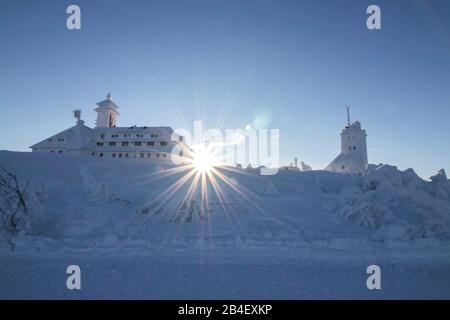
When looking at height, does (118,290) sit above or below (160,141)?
below

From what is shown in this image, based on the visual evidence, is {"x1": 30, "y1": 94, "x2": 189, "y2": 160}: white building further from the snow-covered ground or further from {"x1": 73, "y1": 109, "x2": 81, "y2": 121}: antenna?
the snow-covered ground

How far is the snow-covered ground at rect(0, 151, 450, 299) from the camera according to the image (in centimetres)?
889

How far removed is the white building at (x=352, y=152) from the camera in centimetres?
5428

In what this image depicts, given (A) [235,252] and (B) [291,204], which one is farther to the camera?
(B) [291,204]

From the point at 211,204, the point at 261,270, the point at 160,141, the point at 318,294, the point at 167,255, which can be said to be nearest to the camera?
the point at 318,294

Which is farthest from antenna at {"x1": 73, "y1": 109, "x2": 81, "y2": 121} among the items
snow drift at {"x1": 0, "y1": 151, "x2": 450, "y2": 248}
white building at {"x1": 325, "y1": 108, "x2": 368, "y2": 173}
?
white building at {"x1": 325, "y1": 108, "x2": 368, "y2": 173}

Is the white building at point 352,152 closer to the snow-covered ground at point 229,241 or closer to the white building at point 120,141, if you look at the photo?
the white building at point 120,141

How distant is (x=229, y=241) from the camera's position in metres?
14.1

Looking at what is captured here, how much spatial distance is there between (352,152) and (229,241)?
48.6m

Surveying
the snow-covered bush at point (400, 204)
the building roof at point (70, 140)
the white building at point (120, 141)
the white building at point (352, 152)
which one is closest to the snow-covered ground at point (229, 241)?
the snow-covered bush at point (400, 204)

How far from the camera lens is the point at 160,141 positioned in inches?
2066
